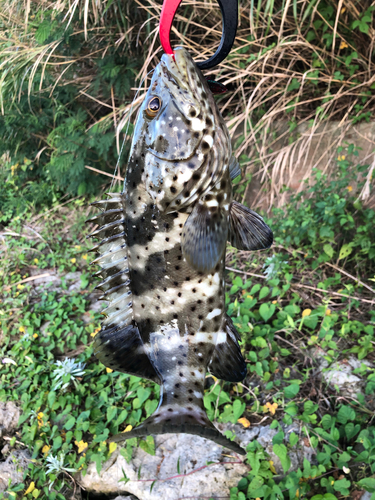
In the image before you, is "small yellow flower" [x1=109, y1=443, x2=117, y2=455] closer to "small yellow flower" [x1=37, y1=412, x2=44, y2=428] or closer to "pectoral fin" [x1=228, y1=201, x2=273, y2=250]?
"small yellow flower" [x1=37, y1=412, x2=44, y2=428]

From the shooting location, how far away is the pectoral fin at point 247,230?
1107mm

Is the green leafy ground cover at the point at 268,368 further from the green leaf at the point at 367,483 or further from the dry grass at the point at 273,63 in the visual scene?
the dry grass at the point at 273,63

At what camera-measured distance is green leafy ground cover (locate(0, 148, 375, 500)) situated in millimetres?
1960

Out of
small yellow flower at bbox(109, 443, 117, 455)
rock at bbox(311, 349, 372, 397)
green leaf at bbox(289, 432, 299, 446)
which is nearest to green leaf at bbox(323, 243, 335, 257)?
rock at bbox(311, 349, 372, 397)

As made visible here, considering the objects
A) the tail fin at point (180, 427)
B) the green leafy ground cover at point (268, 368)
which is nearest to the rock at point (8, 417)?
the green leafy ground cover at point (268, 368)

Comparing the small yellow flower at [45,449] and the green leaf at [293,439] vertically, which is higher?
the green leaf at [293,439]

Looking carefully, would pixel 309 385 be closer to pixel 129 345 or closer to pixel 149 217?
pixel 129 345

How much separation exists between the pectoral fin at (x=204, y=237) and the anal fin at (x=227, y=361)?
0.29 m

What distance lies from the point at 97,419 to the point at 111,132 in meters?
2.79

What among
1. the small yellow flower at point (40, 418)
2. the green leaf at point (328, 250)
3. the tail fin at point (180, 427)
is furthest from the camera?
the green leaf at point (328, 250)

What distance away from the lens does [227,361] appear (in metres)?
1.13

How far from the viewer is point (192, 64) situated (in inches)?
38.5

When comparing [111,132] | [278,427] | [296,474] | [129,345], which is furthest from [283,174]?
[129,345]

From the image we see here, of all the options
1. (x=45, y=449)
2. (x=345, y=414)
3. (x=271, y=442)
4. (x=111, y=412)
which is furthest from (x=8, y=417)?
(x=345, y=414)
